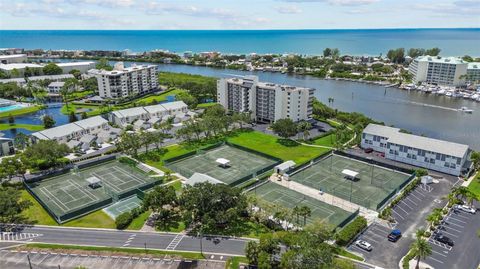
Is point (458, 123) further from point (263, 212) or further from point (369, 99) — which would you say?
point (263, 212)

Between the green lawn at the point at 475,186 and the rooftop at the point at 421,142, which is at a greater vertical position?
the rooftop at the point at 421,142

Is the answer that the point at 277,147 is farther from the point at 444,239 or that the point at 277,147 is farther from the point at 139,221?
the point at 444,239

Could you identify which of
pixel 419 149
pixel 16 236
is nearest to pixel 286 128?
pixel 419 149

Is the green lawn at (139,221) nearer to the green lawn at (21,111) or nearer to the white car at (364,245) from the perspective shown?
the white car at (364,245)

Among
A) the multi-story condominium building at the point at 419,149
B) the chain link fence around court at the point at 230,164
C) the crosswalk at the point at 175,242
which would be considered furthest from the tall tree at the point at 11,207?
the multi-story condominium building at the point at 419,149

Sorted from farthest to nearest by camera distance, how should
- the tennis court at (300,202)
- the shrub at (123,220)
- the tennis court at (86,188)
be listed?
the tennis court at (86,188) → the tennis court at (300,202) → the shrub at (123,220)

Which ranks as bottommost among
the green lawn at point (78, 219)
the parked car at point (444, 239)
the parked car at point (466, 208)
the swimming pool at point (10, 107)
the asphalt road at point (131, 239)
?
the asphalt road at point (131, 239)

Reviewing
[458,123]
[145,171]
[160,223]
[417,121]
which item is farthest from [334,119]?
[160,223]
